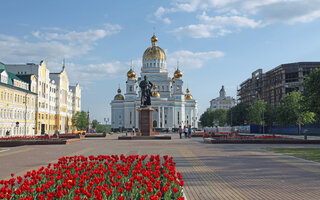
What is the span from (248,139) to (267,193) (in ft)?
83.4

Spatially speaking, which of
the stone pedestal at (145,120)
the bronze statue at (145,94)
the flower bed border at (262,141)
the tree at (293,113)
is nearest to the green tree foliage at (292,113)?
the tree at (293,113)

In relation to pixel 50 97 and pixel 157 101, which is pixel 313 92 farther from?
pixel 157 101

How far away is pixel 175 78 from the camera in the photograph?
417 ft

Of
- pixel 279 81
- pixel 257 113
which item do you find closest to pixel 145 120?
pixel 257 113

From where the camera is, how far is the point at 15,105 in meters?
59.2

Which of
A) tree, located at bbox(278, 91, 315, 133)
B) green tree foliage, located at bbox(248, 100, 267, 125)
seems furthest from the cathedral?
tree, located at bbox(278, 91, 315, 133)

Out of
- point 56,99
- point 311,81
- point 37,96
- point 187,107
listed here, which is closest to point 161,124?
point 187,107

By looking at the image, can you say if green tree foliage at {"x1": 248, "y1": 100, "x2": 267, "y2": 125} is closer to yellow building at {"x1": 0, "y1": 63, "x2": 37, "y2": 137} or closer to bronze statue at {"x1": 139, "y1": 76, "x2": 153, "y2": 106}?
bronze statue at {"x1": 139, "y1": 76, "x2": 153, "y2": 106}

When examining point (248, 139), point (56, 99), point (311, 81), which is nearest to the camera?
point (248, 139)

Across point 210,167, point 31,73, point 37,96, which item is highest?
point 31,73

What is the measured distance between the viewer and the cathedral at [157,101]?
12056cm

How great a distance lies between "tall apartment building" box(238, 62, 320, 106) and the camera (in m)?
95.9

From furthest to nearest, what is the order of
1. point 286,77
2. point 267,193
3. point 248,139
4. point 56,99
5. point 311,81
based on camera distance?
1. point 286,77
2. point 56,99
3. point 311,81
4. point 248,139
5. point 267,193

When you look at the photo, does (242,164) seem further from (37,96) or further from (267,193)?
(37,96)
